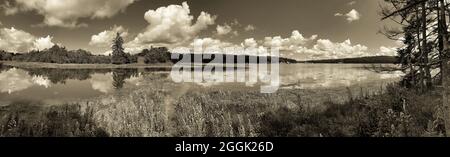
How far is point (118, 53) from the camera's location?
82.1 m

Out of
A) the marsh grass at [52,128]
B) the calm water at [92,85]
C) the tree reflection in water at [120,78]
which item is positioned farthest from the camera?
the tree reflection in water at [120,78]

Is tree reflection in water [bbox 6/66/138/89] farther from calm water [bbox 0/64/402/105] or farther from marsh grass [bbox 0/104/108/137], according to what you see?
marsh grass [bbox 0/104/108/137]

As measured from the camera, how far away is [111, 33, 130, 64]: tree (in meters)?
79.2

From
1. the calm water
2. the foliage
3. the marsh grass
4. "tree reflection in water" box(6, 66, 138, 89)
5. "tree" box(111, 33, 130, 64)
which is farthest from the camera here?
"tree" box(111, 33, 130, 64)

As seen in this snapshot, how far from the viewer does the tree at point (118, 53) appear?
79.2 meters

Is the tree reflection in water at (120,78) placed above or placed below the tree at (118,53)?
below

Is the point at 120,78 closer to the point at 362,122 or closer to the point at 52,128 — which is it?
the point at 52,128

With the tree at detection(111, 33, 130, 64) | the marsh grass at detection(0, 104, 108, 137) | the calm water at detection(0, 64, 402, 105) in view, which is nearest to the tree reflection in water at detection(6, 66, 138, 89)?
the calm water at detection(0, 64, 402, 105)

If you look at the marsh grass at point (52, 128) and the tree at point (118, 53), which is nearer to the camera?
the marsh grass at point (52, 128)

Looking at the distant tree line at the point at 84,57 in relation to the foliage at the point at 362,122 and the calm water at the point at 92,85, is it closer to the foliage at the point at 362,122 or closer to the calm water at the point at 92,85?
the calm water at the point at 92,85

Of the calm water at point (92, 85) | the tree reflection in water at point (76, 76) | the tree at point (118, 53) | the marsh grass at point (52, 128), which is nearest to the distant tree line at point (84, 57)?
the tree at point (118, 53)
